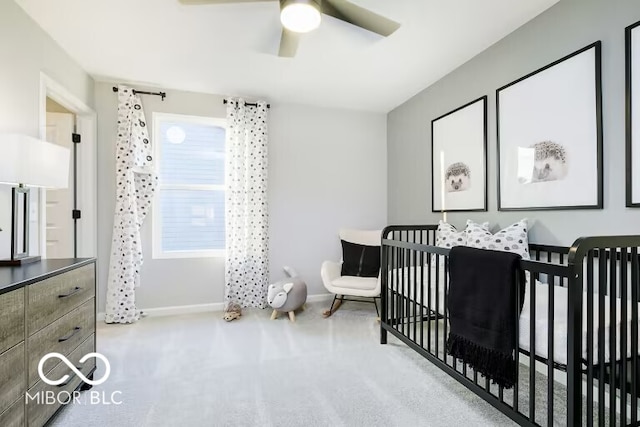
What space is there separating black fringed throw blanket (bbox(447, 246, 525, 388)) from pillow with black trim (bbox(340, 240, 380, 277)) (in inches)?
63.7

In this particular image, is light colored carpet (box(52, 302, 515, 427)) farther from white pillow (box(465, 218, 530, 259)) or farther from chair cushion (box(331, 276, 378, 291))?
white pillow (box(465, 218, 530, 259))

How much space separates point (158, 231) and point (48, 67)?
5.25 feet

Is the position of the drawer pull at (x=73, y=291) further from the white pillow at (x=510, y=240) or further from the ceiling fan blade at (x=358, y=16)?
the white pillow at (x=510, y=240)

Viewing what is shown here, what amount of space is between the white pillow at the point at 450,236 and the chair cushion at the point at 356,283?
757mm

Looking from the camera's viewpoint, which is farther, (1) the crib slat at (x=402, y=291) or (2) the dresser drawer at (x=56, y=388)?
(1) the crib slat at (x=402, y=291)

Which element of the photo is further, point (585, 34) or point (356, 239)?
point (356, 239)

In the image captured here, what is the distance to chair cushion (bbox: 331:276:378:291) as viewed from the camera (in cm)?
303

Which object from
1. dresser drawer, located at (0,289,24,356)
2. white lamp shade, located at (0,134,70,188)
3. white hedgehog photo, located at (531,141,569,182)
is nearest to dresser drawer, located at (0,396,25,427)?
dresser drawer, located at (0,289,24,356)

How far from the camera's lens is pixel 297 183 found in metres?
3.71

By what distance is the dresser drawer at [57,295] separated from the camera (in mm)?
1343

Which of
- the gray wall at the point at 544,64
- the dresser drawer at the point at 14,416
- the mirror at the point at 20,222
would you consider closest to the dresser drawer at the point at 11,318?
the dresser drawer at the point at 14,416

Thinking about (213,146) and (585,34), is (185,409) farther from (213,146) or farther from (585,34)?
(585,34)

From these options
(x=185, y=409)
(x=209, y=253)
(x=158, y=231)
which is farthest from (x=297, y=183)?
(x=185, y=409)

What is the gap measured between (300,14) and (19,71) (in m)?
1.78
